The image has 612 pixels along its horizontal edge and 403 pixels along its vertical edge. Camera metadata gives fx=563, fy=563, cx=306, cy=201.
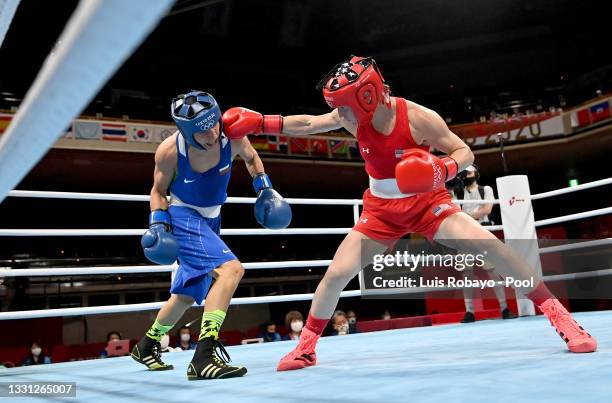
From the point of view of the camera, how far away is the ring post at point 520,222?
3953mm

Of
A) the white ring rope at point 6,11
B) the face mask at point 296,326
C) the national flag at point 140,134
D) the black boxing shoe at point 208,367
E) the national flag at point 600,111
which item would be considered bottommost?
the face mask at point 296,326

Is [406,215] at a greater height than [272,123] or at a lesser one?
lesser

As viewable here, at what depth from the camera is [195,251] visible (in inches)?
87.4

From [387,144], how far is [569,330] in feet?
2.95

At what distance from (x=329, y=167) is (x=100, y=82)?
12257mm

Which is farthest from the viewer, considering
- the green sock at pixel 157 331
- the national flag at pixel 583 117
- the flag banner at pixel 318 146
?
the flag banner at pixel 318 146

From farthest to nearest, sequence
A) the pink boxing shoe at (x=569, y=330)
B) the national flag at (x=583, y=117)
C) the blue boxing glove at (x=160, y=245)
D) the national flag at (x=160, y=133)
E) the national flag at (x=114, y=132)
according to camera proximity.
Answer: the national flag at (x=583, y=117) → the national flag at (x=160, y=133) → the national flag at (x=114, y=132) → the blue boxing glove at (x=160, y=245) → the pink boxing shoe at (x=569, y=330)

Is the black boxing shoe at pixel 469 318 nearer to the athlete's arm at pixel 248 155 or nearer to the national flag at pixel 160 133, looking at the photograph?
the athlete's arm at pixel 248 155

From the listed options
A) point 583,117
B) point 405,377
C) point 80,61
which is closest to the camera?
point 80,61

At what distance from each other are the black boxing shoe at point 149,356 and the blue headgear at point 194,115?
0.91 metres

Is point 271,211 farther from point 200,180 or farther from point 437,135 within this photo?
point 437,135

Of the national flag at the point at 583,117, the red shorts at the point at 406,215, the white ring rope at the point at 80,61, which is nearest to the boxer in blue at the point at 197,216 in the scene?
the red shorts at the point at 406,215

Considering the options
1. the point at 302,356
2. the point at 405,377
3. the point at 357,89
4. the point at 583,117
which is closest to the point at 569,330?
the point at 405,377

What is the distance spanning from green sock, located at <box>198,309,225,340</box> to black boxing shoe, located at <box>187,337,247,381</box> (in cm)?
3
